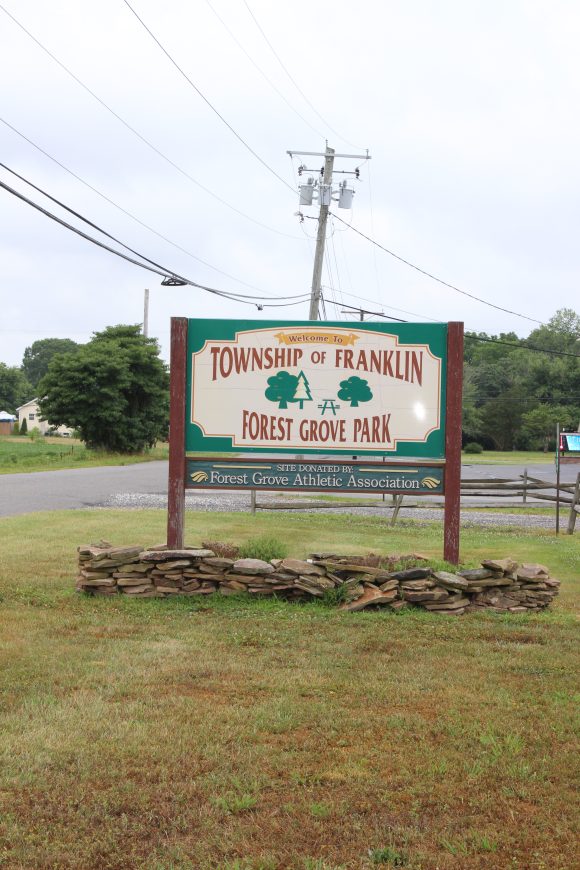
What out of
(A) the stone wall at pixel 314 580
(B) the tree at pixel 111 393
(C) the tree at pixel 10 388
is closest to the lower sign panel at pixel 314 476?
(A) the stone wall at pixel 314 580

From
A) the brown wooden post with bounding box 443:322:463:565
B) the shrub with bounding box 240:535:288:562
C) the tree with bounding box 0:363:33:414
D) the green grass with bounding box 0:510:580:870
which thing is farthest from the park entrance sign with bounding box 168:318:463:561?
the tree with bounding box 0:363:33:414

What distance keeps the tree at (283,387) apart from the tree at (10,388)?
370ft

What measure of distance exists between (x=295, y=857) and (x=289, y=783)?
737 mm

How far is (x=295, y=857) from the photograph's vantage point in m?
3.61

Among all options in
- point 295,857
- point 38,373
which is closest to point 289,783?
point 295,857

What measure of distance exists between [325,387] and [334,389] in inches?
4.0

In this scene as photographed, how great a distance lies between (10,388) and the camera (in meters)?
119

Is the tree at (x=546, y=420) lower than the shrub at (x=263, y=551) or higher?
higher

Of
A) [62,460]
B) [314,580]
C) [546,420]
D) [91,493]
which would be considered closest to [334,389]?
[314,580]

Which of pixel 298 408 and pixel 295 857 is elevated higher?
pixel 298 408

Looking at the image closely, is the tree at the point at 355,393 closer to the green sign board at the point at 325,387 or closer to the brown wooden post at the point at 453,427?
the green sign board at the point at 325,387

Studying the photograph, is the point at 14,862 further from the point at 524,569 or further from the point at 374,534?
the point at 374,534

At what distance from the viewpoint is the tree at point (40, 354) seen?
143625 millimetres

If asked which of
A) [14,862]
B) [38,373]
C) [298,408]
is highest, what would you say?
[38,373]
